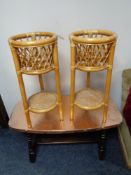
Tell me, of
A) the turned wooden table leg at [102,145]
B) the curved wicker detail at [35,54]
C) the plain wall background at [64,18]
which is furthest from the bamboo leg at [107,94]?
the plain wall background at [64,18]

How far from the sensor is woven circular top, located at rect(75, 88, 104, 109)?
3.95ft

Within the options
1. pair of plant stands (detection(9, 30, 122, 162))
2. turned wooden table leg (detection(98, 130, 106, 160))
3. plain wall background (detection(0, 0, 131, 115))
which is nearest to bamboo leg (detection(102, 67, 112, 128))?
pair of plant stands (detection(9, 30, 122, 162))

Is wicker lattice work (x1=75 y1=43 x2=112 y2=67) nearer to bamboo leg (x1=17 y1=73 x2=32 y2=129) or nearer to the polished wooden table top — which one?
bamboo leg (x1=17 y1=73 x2=32 y2=129)

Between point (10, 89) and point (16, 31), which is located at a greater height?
point (16, 31)

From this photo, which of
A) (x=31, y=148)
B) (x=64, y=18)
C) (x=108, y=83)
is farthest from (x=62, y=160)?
(x=64, y=18)

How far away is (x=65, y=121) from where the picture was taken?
1.33m

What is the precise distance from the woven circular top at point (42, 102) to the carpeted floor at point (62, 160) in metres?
0.52

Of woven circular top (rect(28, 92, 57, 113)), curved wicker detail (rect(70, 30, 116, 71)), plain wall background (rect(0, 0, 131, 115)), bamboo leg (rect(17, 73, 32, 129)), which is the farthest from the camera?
plain wall background (rect(0, 0, 131, 115))

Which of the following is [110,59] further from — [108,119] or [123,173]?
[123,173]

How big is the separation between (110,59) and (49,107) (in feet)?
1.63

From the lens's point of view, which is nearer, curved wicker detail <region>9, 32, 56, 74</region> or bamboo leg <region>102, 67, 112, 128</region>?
curved wicker detail <region>9, 32, 56, 74</region>

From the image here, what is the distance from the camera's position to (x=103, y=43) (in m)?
0.95

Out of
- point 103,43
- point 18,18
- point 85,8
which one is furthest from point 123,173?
point 18,18

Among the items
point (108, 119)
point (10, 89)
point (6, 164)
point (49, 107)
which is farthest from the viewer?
point (10, 89)
